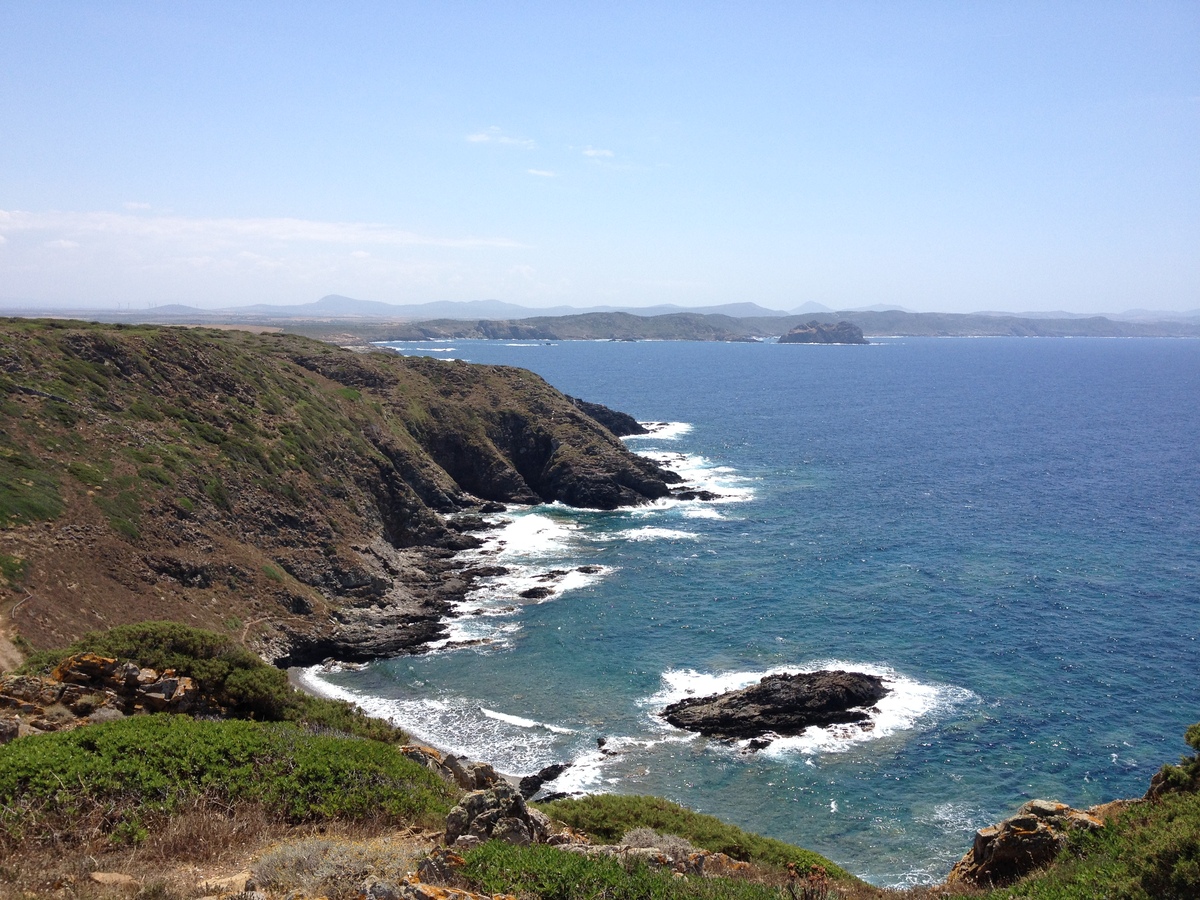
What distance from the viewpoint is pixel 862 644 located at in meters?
49.6

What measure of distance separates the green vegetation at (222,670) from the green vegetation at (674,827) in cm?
719

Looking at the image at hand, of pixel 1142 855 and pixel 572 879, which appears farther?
pixel 1142 855

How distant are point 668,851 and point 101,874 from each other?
12.1 meters

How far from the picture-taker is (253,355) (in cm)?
8156

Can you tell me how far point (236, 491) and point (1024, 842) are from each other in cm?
5359

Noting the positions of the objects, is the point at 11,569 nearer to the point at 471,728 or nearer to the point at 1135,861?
the point at 471,728

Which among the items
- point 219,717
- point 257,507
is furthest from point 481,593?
point 219,717

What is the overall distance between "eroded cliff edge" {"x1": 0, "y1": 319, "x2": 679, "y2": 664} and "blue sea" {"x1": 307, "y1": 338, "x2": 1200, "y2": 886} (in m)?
4.98

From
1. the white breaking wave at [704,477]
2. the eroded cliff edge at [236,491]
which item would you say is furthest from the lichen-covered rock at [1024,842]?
the white breaking wave at [704,477]

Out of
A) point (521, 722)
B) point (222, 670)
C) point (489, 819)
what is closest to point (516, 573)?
point (521, 722)

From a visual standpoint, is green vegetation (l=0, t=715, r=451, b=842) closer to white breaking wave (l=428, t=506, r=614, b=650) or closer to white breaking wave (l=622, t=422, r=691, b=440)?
white breaking wave (l=428, t=506, r=614, b=650)

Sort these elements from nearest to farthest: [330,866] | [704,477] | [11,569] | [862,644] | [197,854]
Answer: [330,866], [197,854], [11,569], [862,644], [704,477]

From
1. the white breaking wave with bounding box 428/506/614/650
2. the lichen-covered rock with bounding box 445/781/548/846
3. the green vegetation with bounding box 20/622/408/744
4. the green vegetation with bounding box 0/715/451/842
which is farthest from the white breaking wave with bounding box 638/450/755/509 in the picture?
the lichen-covered rock with bounding box 445/781/548/846

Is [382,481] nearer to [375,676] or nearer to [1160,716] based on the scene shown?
[375,676]
